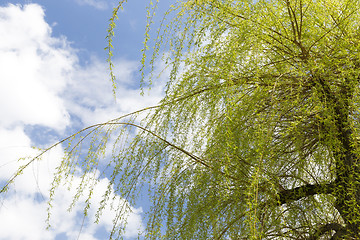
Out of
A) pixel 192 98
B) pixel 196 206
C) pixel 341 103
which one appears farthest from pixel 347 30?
pixel 196 206

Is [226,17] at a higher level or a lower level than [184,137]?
higher

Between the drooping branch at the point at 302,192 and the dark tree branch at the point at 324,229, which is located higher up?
the drooping branch at the point at 302,192

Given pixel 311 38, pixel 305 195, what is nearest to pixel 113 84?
pixel 311 38

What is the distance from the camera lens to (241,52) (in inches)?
75.9

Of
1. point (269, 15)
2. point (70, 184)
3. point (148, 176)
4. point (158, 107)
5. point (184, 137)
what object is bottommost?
point (70, 184)

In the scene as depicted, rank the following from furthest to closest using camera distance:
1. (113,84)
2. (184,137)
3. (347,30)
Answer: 1. (184,137)
2. (347,30)
3. (113,84)

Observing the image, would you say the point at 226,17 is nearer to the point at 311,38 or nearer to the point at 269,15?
the point at 269,15

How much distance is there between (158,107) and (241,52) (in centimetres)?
61

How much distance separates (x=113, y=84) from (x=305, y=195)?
135 cm

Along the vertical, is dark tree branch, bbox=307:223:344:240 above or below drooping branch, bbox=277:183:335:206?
below

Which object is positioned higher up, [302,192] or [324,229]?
[302,192]

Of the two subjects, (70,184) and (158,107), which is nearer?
(70,184)

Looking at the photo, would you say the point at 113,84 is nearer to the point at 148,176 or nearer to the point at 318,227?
the point at 148,176

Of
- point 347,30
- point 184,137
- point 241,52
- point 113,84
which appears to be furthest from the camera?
point 184,137
